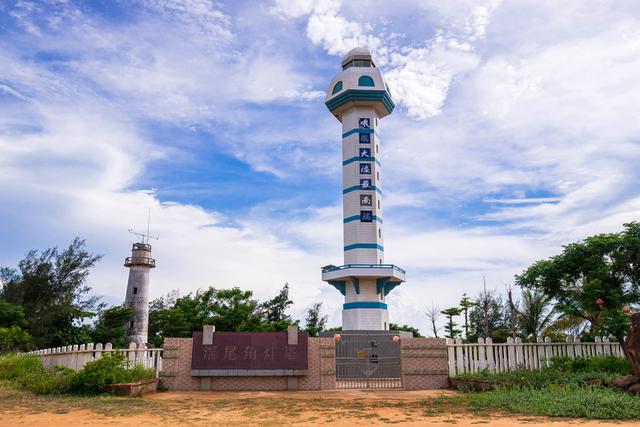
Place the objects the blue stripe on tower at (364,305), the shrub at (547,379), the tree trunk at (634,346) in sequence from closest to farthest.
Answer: the tree trunk at (634,346)
the shrub at (547,379)
the blue stripe on tower at (364,305)

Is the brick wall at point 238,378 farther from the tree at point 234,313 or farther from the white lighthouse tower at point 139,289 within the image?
the white lighthouse tower at point 139,289

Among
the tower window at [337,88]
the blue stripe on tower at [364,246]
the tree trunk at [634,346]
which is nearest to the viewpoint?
the tree trunk at [634,346]

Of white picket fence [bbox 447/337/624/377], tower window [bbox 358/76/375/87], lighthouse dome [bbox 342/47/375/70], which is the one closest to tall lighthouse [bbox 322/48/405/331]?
tower window [bbox 358/76/375/87]

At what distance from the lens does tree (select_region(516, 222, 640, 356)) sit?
62.4 feet

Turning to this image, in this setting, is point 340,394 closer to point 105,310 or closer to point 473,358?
point 473,358

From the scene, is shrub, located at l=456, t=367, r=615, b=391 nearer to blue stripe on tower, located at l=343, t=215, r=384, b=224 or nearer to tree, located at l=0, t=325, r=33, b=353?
blue stripe on tower, located at l=343, t=215, r=384, b=224

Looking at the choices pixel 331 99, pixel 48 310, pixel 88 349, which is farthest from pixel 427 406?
pixel 48 310

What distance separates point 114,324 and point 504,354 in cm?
3038

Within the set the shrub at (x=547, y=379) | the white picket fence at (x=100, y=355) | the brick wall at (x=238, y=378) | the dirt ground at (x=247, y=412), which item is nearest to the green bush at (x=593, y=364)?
the shrub at (x=547, y=379)

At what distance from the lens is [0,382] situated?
15445 millimetres

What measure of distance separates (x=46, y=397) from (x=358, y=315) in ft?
69.7

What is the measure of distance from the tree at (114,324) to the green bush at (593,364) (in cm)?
2815

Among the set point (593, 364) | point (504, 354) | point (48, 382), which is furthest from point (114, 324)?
point (593, 364)

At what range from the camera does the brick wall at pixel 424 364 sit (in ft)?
58.1
